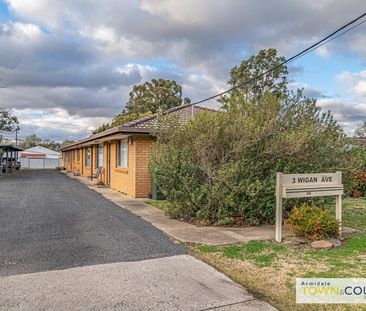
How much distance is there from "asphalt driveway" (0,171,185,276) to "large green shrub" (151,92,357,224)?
4.52 feet

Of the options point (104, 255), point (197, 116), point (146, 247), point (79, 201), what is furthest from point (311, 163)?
point (79, 201)

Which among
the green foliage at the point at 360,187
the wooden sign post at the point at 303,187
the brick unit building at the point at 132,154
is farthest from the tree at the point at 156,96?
the wooden sign post at the point at 303,187

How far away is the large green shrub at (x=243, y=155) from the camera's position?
7762mm

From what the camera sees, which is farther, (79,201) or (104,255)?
(79,201)

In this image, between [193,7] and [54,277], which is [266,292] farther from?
[193,7]

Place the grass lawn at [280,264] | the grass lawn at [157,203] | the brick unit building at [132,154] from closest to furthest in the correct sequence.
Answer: the grass lawn at [280,264] < the grass lawn at [157,203] < the brick unit building at [132,154]

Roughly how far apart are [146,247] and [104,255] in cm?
75

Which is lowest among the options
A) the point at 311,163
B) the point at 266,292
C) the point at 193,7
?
the point at 266,292

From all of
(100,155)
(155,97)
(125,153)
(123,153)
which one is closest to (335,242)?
(125,153)

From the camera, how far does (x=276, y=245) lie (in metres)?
6.09

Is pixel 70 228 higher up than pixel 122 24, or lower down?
lower down

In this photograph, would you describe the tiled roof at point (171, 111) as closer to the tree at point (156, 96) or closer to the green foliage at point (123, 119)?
the green foliage at point (123, 119)

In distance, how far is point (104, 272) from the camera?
463 centimetres

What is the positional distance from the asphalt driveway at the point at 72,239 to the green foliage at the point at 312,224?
226 centimetres
